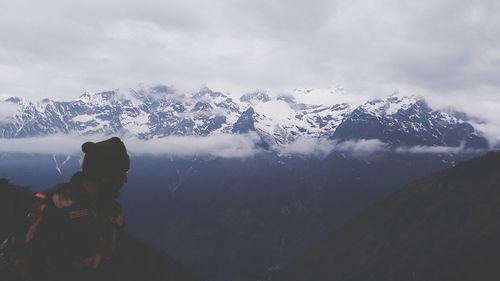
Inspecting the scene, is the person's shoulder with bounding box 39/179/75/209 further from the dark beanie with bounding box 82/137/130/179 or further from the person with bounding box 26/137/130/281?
the dark beanie with bounding box 82/137/130/179

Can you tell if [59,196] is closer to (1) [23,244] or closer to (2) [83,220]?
(2) [83,220]

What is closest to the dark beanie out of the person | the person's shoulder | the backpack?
the person

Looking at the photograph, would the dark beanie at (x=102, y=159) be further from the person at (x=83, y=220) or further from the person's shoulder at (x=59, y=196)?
the person's shoulder at (x=59, y=196)

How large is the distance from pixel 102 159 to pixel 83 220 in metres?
0.70

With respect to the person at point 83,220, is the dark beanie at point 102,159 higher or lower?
higher

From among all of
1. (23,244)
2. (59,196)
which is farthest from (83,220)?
(23,244)

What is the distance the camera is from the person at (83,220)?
21.0 feet

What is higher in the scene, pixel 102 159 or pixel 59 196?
pixel 102 159

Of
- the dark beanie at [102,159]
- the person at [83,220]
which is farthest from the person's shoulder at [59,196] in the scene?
the dark beanie at [102,159]

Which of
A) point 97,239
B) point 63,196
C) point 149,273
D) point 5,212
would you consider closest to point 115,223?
point 97,239

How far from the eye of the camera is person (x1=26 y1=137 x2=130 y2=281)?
252 inches

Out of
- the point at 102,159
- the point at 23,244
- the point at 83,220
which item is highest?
the point at 102,159

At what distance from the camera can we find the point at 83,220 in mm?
6578

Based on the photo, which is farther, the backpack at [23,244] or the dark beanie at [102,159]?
the dark beanie at [102,159]
